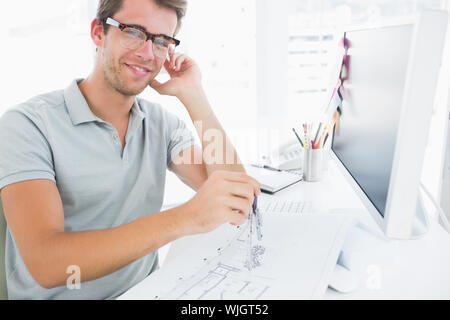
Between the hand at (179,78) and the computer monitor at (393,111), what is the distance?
518 mm

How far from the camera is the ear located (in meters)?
0.96

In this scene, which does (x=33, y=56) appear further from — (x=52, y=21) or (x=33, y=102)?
(x=33, y=102)

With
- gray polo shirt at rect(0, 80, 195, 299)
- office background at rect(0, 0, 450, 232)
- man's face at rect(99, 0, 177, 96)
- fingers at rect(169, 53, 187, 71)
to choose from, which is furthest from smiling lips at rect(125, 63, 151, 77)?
office background at rect(0, 0, 450, 232)

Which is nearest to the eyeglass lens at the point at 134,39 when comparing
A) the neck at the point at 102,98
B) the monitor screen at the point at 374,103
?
the neck at the point at 102,98

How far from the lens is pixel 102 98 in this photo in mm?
944

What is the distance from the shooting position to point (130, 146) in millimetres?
949

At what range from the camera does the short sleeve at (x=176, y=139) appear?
1.08 meters

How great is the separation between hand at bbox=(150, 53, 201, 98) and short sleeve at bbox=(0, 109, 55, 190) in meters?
0.42

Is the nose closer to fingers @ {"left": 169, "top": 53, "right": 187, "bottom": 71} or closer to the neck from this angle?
the neck

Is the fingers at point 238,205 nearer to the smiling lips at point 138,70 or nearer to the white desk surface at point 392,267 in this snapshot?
the white desk surface at point 392,267

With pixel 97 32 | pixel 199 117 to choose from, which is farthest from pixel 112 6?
pixel 199 117

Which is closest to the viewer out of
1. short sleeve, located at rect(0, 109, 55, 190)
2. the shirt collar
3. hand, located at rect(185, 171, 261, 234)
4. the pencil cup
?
hand, located at rect(185, 171, 261, 234)

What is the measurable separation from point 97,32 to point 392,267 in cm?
91

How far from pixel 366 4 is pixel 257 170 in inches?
46.6
